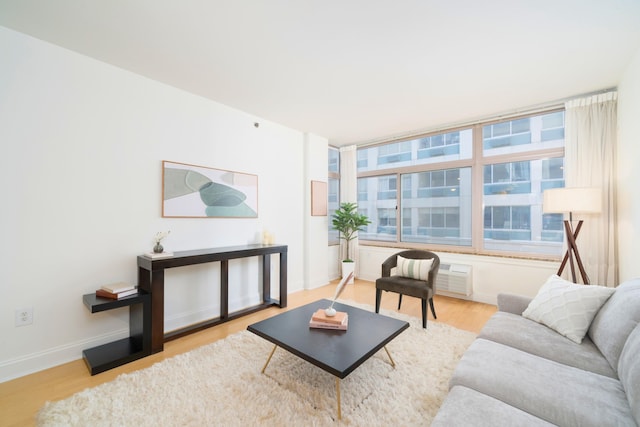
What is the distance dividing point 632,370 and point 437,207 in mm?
3411

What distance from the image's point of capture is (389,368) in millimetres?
2133

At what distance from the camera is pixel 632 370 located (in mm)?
1181

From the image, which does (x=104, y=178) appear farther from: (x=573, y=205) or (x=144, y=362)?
(x=573, y=205)

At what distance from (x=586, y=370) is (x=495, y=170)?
300cm

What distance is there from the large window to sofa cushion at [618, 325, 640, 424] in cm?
257

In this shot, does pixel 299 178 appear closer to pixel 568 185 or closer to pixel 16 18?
pixel 16 18

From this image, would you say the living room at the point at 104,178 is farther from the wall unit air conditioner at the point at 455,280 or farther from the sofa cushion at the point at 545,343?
the sofa cushion at the point at 545,343

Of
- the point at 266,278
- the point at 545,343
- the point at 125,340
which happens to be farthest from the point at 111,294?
the point at 545,343

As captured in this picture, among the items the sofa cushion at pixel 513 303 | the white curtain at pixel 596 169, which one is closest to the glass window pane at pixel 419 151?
the white curtain at pixel 596 169

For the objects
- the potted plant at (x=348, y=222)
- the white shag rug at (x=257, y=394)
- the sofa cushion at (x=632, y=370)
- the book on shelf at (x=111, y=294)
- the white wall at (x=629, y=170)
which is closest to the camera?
the sofa cushion at (x=632, y=370)

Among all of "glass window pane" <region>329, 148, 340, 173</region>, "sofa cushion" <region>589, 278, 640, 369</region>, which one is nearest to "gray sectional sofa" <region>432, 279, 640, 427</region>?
"sofa cushion" <region>589, 278, 640, 369</region>

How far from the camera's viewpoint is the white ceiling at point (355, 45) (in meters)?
1.88

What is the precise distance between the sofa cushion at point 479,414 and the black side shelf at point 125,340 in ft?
7.91

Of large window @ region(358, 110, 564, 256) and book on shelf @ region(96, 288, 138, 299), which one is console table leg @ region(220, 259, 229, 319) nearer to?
book on shelf @ region(96, 288, 138, 299)
